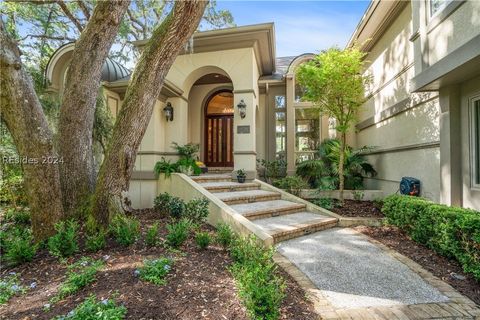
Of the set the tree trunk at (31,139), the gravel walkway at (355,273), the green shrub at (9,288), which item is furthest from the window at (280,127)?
the green shrub at (9,288)

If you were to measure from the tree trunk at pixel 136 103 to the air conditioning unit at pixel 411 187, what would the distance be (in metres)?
5.49

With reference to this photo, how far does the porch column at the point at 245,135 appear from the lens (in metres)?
7.85

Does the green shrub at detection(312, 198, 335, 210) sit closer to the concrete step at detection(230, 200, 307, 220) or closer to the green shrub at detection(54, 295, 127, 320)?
the concrete step at detection(230, 200, 307, 220)

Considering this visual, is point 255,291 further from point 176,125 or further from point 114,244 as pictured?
point 176,125

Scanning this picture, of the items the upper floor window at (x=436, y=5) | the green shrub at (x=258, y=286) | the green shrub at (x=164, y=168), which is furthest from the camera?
the green shrub at (x=164, y=168)

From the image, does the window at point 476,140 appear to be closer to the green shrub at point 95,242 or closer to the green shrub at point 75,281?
the green shrub at point 75,281

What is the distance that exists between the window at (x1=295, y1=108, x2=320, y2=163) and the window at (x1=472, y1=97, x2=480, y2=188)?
17.9 ft

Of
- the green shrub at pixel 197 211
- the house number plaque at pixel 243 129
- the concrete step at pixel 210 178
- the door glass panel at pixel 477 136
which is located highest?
the house number plaque at pixel 243 129

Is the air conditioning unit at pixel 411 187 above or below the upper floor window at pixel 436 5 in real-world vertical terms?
below

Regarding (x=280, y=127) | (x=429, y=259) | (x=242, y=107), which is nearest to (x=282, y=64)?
(x=280, y=127)

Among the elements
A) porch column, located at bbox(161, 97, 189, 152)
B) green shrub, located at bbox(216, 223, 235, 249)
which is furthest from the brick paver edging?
porch column, located at bbox(161, 97, 189, 152)

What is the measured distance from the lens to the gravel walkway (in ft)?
9.26

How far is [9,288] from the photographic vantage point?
8.91 ft

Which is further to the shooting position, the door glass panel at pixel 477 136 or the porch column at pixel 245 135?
the porch column at pixel 245 135
